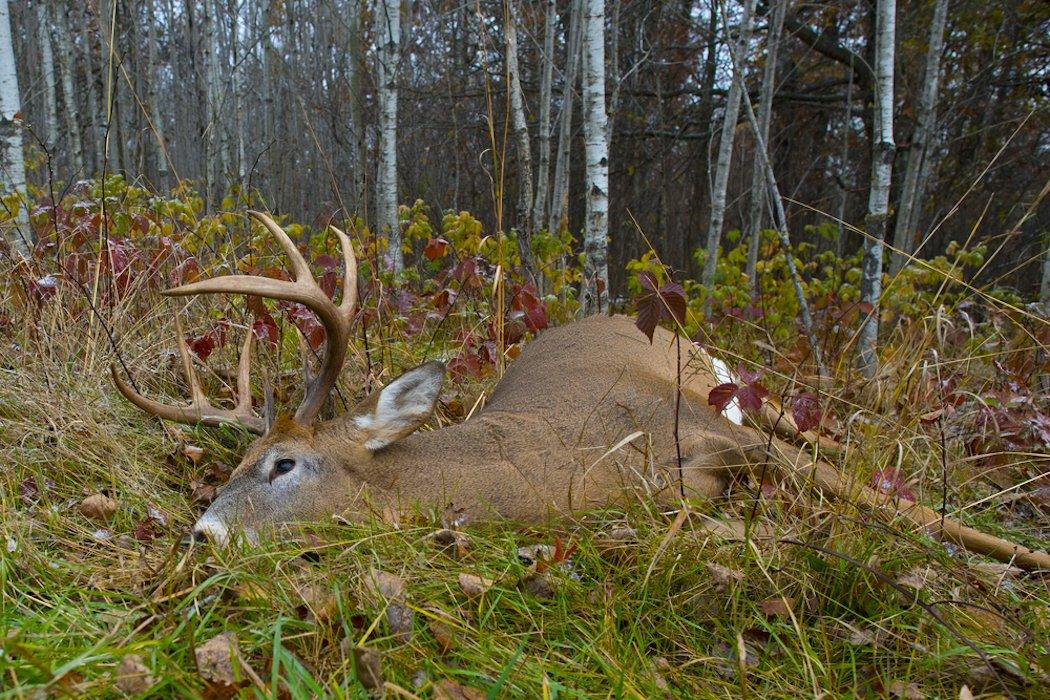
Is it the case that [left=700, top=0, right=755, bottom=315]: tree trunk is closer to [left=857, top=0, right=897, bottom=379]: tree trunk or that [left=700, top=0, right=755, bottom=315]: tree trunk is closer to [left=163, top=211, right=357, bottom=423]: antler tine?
[left=857, top=0, right=897, bottom=379]: tree trunk

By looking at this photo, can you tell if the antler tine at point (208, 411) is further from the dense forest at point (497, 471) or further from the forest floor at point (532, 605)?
the forest floor at point (532, 605)

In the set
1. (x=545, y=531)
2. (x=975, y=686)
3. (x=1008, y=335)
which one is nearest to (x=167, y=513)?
(x=545, y=531)

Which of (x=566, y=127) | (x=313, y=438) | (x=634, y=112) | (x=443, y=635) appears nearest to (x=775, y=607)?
(x=443, y=635)

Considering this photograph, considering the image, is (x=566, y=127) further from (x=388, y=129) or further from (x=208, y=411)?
(x=208, y=411)

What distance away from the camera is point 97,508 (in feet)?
10.2

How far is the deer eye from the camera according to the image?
2.97 metres

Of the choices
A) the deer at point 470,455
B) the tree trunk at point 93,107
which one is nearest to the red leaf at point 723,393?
the deer at point 470,455

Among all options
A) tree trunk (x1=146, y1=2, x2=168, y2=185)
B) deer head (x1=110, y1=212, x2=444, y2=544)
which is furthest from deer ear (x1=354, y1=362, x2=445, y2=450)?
tree trunk (x1=146, y1=2, x2=168, y2=185)

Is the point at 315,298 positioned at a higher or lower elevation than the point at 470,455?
higher

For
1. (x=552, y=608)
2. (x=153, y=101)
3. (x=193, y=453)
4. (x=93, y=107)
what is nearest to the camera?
(x=552, y=608)

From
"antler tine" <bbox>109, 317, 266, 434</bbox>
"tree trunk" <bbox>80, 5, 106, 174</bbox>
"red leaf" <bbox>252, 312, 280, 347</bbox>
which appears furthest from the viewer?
"tree trunk" <bbox>80, 5, 106, 174</bbox>

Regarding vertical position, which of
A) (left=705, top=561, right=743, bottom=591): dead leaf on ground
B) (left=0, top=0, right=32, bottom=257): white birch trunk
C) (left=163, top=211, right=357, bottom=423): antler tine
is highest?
(left=0, top=0, right=32, bottom=257): white birch trunk

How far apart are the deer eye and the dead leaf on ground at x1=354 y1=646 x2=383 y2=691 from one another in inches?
43.3

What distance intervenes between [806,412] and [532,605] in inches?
51.8
